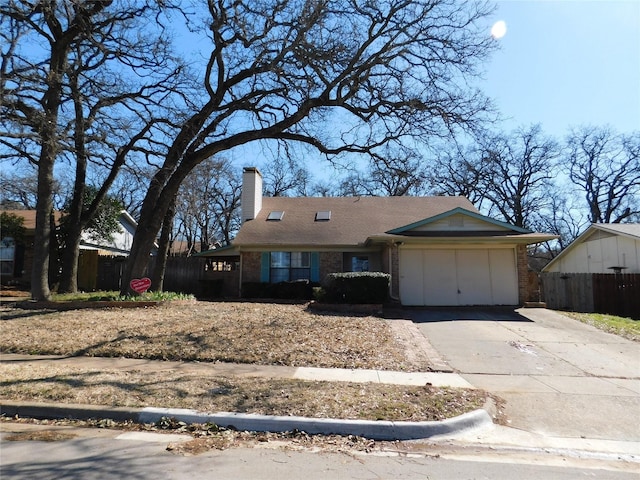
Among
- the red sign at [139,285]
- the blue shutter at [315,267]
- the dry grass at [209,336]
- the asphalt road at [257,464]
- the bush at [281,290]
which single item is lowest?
the asphalt road at [257,464]

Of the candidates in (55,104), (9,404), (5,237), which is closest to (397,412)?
(9,404)

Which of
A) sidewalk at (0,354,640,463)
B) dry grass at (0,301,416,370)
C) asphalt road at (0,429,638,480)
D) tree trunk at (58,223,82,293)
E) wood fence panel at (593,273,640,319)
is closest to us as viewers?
asphalt road at (0,429,638,480)

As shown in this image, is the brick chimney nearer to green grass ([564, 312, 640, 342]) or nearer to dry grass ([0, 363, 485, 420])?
green grass ([564, 312, 640, 342])

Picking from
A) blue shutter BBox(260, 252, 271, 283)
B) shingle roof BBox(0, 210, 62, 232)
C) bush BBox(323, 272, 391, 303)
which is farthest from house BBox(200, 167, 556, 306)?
shingle roof BBox(0, 210, 62, 232)

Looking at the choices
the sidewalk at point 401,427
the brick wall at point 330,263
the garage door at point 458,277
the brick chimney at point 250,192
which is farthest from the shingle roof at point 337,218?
the sidewalk at point 401,427

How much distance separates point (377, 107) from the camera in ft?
44.9

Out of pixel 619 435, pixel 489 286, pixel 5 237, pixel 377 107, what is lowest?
pixel 619 435

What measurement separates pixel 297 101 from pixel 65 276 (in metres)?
11.9

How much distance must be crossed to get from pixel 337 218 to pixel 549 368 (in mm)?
15348

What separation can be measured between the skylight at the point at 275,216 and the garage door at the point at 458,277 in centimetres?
819

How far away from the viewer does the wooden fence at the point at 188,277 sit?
21531mm

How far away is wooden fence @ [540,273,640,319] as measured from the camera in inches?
717

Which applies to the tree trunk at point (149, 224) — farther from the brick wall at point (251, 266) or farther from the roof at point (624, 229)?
the roof at point (624, 229)

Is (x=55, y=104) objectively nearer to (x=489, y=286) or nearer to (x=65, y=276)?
(x=65, y=276)
